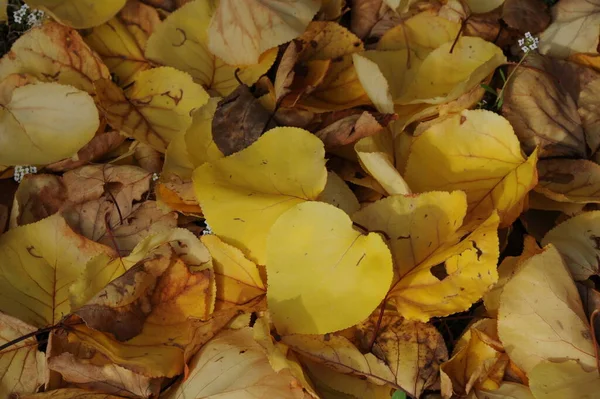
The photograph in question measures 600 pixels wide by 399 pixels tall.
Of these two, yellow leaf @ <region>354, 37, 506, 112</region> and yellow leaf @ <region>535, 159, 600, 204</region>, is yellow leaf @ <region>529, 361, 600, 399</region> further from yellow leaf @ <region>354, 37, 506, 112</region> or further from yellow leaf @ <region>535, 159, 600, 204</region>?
yellow leaf @ <region>354, 37, 506, 112</region>

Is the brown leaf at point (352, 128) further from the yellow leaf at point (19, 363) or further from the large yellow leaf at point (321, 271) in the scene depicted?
the yellow leaf at point (19, 363)

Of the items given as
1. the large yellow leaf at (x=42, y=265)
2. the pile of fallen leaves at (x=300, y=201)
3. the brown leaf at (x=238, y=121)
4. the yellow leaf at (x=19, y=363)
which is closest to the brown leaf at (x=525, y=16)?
the pile of fallen leaves at (x=300, y=201)

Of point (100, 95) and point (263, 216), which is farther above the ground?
point (100, 95)

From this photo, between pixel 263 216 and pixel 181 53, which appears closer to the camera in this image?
pixel 263 216

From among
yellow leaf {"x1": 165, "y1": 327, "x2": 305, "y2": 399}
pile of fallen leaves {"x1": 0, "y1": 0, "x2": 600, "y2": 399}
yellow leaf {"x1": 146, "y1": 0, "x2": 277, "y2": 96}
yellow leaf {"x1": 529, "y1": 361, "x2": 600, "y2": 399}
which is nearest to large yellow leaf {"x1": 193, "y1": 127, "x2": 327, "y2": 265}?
pile of fallen leaves {"x1": 0, "y1": 0, "x2": 600, "y2": 399}

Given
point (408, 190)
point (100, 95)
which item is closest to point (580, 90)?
point (408, 190)

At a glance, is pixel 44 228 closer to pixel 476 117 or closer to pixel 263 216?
pixel 263 216

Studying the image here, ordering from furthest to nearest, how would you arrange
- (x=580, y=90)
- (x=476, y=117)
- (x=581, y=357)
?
1. (x=580, y=90)
2. (x=476, y=117)
3. (x=581, y=357)
